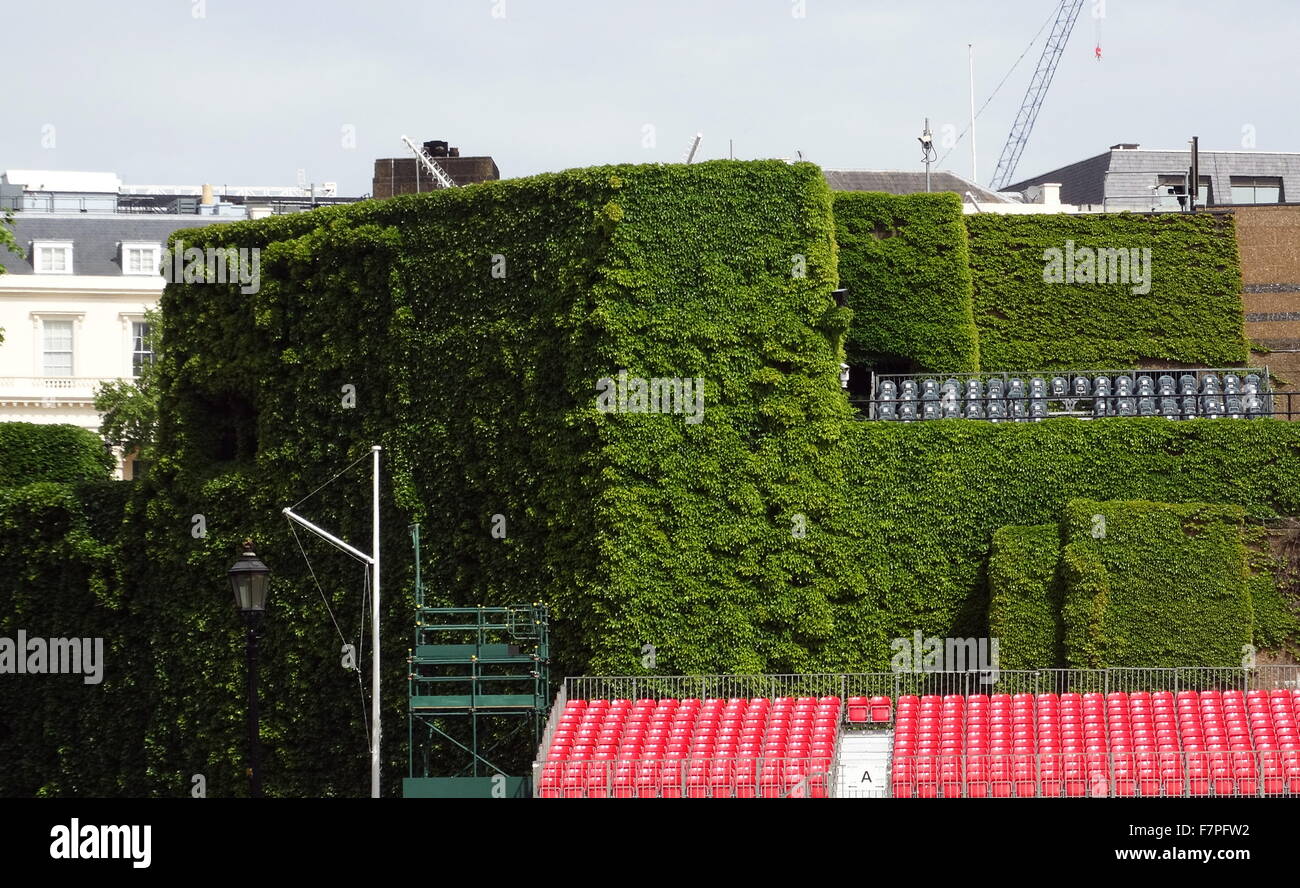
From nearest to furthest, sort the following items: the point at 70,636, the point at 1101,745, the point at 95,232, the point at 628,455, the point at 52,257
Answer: the point at 1101,745, the point at 628,455, the point at 70,636, the point at 52,257, the point at 95,232

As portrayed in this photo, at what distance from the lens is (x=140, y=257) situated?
7012cm

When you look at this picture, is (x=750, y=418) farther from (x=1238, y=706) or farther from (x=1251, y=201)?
(x=1251, y=201)

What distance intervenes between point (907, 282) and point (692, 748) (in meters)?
16.5

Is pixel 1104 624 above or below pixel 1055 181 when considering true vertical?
below

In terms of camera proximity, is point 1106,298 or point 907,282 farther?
point 1106,298

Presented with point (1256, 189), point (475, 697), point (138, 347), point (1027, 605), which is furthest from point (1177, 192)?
point (138, 347)

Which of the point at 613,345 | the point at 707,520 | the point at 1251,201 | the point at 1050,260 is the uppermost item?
the point at 1251,201

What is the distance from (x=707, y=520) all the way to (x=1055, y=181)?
40.0 meters

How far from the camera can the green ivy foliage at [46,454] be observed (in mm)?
48312

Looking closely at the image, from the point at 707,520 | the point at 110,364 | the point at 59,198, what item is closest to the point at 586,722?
the point at 707,520

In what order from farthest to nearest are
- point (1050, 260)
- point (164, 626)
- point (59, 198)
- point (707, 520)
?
point (59, 198) < point (1050, 260) < point (164, 626) < point (707, 520)

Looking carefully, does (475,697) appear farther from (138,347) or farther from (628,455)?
(138,347)

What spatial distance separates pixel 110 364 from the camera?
67.3 m

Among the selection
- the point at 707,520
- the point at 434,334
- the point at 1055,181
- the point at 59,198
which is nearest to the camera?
the point at 707,520
